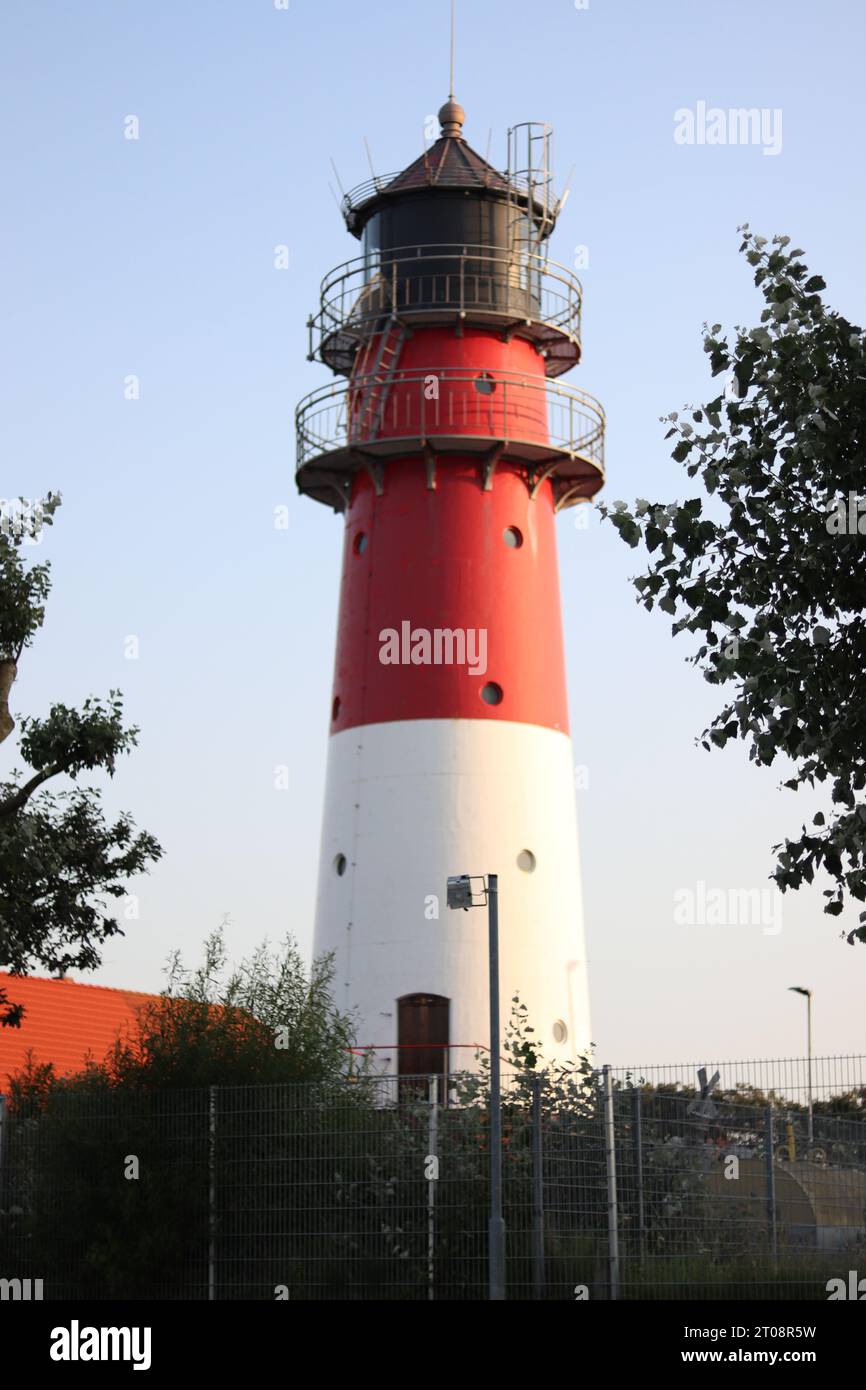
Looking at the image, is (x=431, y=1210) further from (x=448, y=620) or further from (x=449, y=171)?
(x=449, y=171)

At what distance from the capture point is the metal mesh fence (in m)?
22.1

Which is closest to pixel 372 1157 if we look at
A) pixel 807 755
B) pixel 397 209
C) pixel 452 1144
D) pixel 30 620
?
pixel 452 1144

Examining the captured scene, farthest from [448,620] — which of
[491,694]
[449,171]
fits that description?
[449,171]

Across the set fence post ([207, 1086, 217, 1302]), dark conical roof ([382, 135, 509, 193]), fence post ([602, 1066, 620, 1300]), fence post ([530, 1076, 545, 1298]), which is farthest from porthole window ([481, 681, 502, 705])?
fence post ([530, 1076, 545, 1298])

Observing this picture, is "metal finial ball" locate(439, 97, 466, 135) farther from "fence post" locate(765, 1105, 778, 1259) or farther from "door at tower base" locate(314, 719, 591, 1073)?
"fence post" locate(765, 1105, 778, 1259)

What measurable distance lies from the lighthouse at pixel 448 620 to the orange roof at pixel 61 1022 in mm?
7376

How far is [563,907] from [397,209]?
12.3 m

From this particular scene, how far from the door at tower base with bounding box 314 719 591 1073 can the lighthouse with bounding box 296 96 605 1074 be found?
0.04 meters

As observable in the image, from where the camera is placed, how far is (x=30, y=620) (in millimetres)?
23922

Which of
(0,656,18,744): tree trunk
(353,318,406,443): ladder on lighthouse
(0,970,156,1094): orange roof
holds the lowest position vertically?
(0,970,156,1094): orange roof

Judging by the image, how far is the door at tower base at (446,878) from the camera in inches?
1294
